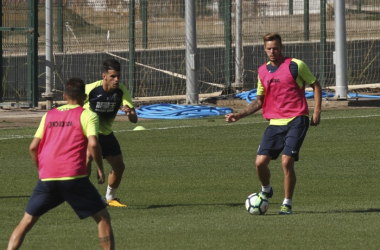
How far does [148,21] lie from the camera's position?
2781 cm

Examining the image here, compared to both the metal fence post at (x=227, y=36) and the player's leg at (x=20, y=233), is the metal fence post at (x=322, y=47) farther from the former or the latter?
the player's leg at (x=20, y=233)

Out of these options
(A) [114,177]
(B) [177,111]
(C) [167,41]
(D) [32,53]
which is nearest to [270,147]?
(A) [114,177]

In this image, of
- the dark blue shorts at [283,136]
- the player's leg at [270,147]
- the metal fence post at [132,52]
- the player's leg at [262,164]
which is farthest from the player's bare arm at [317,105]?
the metal fence post at [132,52]

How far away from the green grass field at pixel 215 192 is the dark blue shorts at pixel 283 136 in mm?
732

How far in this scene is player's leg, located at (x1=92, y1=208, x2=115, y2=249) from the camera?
305 inches

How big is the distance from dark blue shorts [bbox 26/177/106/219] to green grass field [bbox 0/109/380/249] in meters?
1.00

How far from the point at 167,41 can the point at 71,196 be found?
20730 millimetres

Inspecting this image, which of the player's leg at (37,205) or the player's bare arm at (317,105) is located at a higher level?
the player's bare arm at (317,105)

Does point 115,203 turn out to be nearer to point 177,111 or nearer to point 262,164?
point 262,164

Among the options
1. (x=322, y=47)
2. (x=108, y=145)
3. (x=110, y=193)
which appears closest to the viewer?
(x=108, y=145)

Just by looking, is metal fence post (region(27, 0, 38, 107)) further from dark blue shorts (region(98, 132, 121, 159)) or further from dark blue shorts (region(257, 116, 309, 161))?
dark blue shorts (region(257, 116, 309, 161))

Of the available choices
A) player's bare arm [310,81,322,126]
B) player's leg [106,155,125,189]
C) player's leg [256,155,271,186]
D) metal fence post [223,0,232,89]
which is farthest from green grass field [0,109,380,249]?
metal fence post [223,0,232,89]

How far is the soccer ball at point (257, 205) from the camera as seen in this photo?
1051 centimetres

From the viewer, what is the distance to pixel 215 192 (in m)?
12.3
